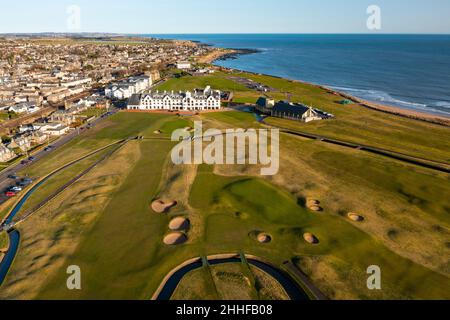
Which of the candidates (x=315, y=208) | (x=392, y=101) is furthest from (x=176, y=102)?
(x=392, y=101)

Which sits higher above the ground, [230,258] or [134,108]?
[134,108]

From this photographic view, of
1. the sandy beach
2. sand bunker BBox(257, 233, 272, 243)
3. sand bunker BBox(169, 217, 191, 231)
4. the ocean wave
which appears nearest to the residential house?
sand bunker BBox(169, 217, 191, 231)

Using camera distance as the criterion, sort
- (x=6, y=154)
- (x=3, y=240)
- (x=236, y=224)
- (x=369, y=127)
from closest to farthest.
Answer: (x=3, y=240) → (x=236, y=224) → (x=6, y=154) → (x=369, y=127)

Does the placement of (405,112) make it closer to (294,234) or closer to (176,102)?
(176,102)

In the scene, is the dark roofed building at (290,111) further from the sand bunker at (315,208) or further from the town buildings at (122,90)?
the town buildings at (122,90)

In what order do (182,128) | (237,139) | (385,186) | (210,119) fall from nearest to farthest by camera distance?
(385,186)
(237,139)
(182,128)
(210,119)

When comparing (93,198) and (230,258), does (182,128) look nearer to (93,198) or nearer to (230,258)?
(93,198)
